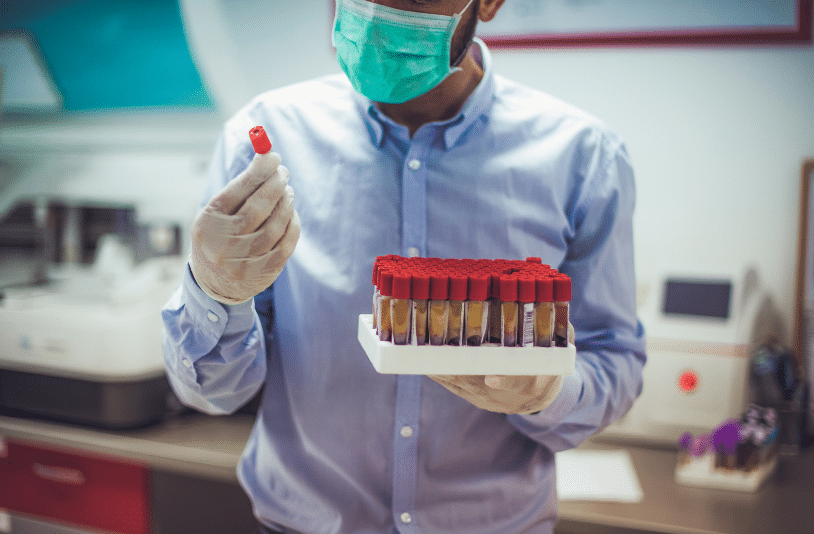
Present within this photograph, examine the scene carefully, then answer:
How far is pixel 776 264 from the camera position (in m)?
1.89

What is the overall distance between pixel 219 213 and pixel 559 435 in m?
0.65

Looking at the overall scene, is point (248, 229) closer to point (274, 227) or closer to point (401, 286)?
point (274, 227)

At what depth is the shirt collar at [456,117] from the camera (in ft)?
3.34

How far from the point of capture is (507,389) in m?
0.75

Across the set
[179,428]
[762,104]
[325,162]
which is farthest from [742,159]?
[179,428]

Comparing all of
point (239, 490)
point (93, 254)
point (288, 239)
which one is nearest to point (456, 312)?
→ point (288, 239)

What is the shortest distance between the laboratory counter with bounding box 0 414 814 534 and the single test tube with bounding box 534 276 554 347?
0.84 metres

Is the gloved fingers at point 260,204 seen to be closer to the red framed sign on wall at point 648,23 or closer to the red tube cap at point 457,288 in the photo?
the red tube cap at point 457,288

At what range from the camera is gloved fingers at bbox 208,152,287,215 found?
710 millimetres

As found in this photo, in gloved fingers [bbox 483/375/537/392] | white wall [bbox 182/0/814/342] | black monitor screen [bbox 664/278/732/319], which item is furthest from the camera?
white wall [bbox 182/0/814/342]

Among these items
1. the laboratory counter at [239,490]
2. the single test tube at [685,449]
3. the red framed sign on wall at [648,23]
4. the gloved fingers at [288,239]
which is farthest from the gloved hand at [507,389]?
the red framed sign on wall at [648,23]

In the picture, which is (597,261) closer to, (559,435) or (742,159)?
(559,435)

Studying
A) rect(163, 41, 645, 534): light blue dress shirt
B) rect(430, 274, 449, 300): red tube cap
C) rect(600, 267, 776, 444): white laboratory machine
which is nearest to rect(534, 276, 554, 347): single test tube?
rect(430, 274, 449, 300): red tube cap

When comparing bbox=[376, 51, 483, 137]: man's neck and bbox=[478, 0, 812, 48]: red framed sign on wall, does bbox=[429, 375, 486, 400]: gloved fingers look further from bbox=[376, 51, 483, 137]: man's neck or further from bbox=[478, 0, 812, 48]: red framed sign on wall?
bbox=[478, 0, 812, 48]: red framed sign on wall
